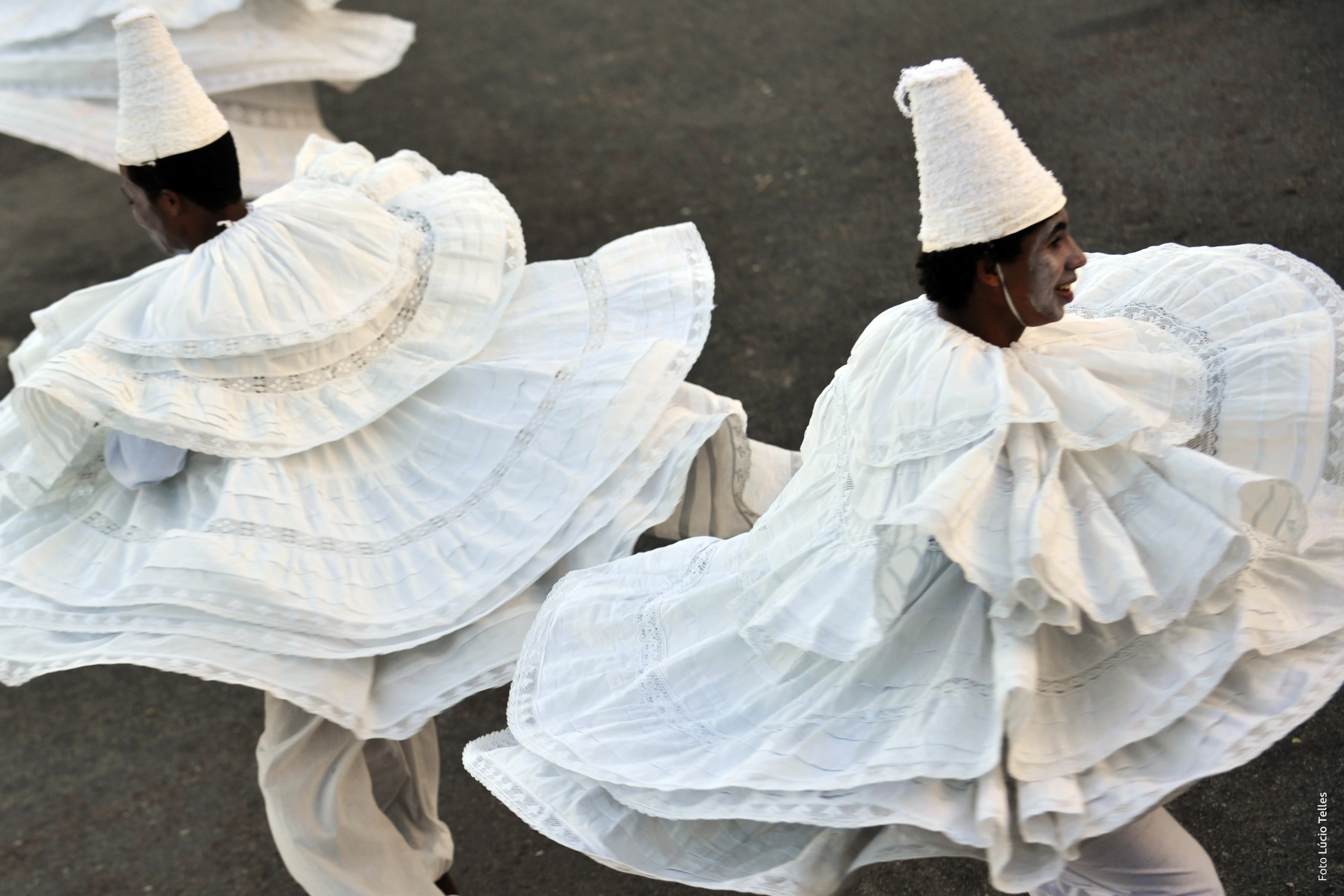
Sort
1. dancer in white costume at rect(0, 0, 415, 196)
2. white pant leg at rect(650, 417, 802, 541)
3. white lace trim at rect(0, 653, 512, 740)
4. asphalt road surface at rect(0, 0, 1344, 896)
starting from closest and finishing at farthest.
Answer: white lace trim at rect(0, 653, 512, 740), white pant leg at rect(650, 417, 802, 541), asphalt road surface at rect(0, 0, 1344, 896), dancer in white costume at rect(0, 0, 415, 196)

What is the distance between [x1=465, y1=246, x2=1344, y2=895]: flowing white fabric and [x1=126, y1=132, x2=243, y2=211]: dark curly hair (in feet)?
4.22

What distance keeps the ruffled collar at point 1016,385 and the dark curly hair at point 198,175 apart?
1.42 metres

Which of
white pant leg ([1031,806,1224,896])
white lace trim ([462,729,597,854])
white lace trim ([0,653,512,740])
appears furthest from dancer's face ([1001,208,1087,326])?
white lace trim ([0,653,512,740])

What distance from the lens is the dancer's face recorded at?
1.82 meters

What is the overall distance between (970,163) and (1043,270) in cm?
18

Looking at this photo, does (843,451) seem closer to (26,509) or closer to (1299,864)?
(1299,864)

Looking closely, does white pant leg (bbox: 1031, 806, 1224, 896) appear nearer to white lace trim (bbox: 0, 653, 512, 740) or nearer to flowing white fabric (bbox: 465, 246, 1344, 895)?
flowing white fabric (bbox: 465, 246, 1344, 895)

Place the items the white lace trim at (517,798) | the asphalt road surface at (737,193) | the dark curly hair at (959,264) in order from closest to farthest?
the dark curly hair at (959,264) < the white lace trim at (517,798) < the asphalt road surface at (737,193)

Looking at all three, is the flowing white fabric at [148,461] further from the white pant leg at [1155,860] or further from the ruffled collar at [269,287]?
the white pant leg at [1155,860]

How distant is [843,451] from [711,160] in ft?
12.1

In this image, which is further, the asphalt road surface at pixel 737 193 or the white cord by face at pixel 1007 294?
the asphalt road surface at pixel 737 193

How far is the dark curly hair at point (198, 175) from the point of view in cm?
266

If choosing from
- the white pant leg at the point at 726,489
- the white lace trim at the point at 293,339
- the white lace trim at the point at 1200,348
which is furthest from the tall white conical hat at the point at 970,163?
the white lace trim at the point at 293,339

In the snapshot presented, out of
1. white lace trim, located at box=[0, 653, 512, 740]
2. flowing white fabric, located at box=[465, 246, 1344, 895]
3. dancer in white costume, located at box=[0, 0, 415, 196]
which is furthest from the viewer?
dancer in white costume, located at box=[0, 0, 415, 196]
